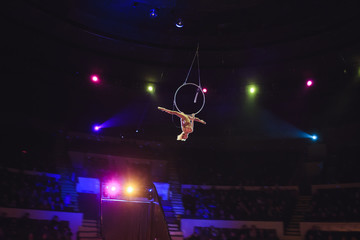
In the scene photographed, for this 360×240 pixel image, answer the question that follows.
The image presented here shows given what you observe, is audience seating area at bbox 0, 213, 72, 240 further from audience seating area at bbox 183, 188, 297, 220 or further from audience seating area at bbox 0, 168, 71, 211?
audience seating area at bbox 183, 188, 297, 220

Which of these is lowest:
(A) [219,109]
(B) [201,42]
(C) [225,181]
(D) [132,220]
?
(D) [132,220]

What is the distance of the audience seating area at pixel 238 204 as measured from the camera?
57.3ft

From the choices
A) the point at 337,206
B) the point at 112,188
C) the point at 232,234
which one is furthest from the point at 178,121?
the point at 337,206

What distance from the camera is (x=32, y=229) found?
14.0m

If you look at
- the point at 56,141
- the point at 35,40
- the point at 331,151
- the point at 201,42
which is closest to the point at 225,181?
the point at 331,151

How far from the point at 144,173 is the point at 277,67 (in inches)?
380

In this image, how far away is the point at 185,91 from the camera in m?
19.8

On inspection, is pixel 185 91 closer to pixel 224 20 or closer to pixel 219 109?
pixel 219 109

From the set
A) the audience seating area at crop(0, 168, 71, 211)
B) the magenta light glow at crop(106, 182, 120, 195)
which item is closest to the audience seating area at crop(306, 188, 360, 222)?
the magenta light glow at crop(106, 182, 120, 195)

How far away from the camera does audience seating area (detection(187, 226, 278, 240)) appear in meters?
16.3

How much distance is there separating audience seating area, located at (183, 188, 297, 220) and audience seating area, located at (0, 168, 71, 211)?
6318mm

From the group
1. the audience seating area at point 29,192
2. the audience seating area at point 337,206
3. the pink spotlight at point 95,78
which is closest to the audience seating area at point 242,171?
the audience seating area at point 337,206

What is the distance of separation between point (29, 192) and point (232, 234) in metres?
9.34

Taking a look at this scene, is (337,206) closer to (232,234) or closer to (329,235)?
(329,235)
